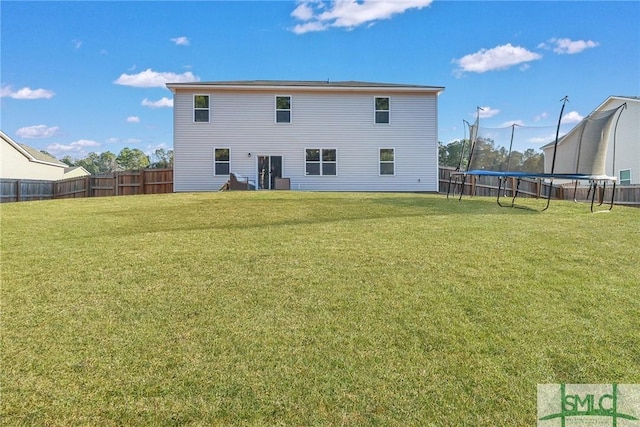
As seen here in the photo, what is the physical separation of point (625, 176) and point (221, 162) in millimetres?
18979

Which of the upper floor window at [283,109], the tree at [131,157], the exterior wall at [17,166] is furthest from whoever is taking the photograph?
the tree at [131,157]

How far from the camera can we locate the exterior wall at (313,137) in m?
17.4

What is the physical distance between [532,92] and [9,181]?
22.7m

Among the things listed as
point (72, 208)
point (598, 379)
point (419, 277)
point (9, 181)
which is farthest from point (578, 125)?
point (9, 181)

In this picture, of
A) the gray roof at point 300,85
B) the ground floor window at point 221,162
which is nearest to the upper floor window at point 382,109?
the gray roof at point 300,85

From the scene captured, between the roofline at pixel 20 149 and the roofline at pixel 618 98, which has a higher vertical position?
the roofline at pixel 618 98

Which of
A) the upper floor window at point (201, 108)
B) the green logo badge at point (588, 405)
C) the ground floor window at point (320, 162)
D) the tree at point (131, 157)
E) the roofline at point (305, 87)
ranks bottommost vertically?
the green logo badge at point (588, 405)

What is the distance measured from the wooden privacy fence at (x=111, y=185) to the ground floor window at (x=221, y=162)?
9.39ft

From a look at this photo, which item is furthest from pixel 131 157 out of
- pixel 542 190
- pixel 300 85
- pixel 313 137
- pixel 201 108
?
pixel 542 190

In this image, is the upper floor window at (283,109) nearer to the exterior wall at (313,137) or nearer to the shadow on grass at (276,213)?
the exterior wall at (313,137)

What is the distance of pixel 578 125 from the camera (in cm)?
880

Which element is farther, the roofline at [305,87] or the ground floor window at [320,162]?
the ground floor window at [320,162]

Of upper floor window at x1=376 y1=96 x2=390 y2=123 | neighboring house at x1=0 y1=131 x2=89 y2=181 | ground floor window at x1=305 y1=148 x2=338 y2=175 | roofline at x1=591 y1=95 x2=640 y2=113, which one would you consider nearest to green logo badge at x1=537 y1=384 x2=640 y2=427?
ground floor window at x1=305 y1=148 x2=338 y2=175

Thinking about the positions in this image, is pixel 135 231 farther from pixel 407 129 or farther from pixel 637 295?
pixel 407 129
